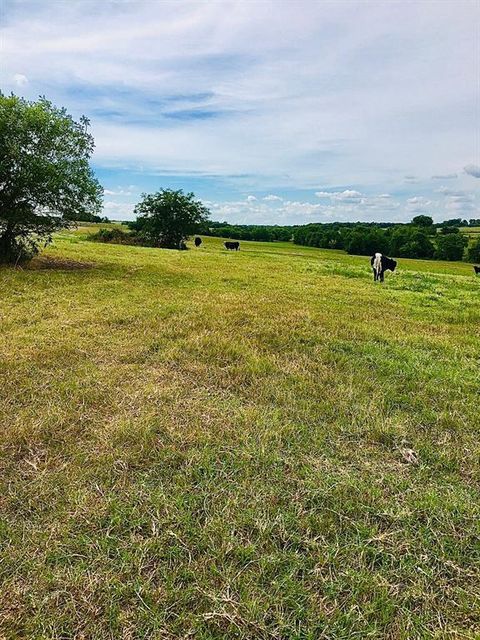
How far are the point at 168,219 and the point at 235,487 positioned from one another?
49215 millimetres

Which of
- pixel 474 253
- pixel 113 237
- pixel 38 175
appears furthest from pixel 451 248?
pixel 38 175

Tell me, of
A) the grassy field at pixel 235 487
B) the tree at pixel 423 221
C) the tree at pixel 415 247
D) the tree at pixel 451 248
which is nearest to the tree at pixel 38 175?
the grassy field at pixel 235 487

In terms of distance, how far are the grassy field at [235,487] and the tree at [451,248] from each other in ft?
202

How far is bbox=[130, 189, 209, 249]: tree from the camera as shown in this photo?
48.7 meters

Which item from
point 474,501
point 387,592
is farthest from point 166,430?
point 474,501

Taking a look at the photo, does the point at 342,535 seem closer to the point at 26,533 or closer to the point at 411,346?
the point at 26,533

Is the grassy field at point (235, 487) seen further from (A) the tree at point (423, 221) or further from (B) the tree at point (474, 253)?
(A) the tree at point (423, 221)

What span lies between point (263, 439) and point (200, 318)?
15.7ft

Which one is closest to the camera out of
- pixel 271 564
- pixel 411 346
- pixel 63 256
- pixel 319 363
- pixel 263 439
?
pixel 271 564

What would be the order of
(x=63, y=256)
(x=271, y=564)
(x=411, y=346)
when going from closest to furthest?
(x=271, y=564), (x=411, y=346), (x=63, y=256)

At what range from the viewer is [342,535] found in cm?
271

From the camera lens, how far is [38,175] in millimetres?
12734

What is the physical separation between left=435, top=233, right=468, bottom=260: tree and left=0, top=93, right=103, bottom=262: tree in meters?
59.2

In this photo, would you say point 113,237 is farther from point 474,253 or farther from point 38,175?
point 474,253
